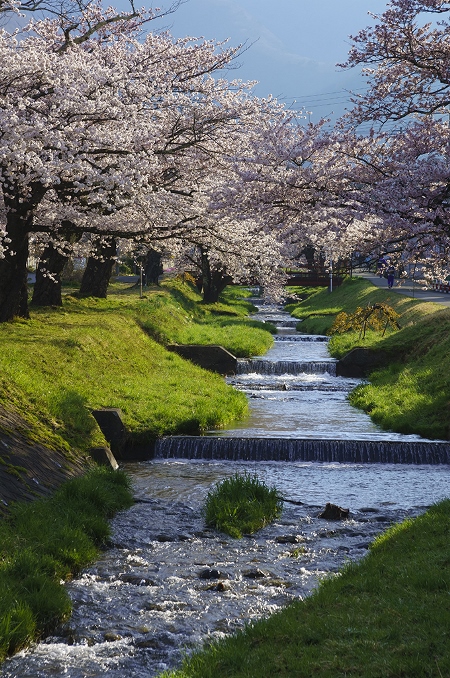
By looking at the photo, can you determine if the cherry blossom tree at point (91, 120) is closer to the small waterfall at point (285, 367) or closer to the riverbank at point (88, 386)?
the riverbank at point (88, 386)

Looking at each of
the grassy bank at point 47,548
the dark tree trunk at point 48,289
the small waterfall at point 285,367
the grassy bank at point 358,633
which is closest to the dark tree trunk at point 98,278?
the dark tree trunk at point 48,289

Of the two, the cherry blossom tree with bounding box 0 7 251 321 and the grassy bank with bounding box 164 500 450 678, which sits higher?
the cherry blossom tree with bounding box 0 7 251 321

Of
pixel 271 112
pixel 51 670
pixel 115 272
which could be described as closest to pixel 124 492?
pixel 51 670

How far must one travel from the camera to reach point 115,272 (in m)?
81.4

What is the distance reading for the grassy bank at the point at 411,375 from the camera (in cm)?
2073

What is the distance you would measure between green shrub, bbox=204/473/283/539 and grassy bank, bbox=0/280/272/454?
339 centimetres

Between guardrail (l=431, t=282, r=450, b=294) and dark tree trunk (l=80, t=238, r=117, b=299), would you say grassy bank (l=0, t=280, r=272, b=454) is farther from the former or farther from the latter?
guardrail (l=431, t=282, r=450, b=294)

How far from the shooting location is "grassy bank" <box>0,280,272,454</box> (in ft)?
52.7

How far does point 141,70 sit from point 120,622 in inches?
689

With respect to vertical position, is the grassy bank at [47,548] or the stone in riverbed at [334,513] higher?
the grassy bank at [47,548]

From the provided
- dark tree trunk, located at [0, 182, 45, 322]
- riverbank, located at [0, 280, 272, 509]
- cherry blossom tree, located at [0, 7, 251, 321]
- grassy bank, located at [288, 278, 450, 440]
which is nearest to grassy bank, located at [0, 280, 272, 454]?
riverbank, located at [0, 280, 272, 509]

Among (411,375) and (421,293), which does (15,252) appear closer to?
(411,375)

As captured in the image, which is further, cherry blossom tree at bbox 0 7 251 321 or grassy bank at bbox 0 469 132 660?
cherry blossom tree at bbox 0 7 251 321

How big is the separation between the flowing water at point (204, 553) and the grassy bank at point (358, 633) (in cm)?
81
